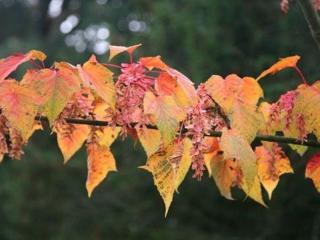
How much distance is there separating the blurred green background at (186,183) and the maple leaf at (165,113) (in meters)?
2.68

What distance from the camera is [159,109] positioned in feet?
2.54

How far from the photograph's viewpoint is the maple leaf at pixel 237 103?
82cm

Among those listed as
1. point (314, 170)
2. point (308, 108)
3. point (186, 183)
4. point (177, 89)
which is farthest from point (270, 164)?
point (186, 183)

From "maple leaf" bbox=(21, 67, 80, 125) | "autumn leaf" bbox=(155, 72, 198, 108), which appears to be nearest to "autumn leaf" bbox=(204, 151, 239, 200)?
"autumn leaf" bbox=(155, 72, 198, 108)

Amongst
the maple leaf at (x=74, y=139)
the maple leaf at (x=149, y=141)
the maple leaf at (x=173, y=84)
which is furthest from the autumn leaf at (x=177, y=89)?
the maple leaf at (x=74, y=139)

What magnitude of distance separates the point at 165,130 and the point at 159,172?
0.09 metres

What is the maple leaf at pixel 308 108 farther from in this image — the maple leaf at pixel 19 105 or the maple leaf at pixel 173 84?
the maple leaf at pixel 19 105

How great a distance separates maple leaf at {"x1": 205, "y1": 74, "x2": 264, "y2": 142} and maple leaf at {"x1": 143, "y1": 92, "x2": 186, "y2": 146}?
0.27ft

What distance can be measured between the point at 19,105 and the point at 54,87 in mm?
51

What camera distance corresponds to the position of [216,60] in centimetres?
452

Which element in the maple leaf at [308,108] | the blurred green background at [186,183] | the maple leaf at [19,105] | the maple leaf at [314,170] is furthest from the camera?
the blurred green background at [186,183]

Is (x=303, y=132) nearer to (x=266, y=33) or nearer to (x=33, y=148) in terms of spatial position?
(x=266, y=33)

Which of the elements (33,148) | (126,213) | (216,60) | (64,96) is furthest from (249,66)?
A: (64,96)

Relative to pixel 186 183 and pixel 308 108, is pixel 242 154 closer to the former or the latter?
pixel 308 108
